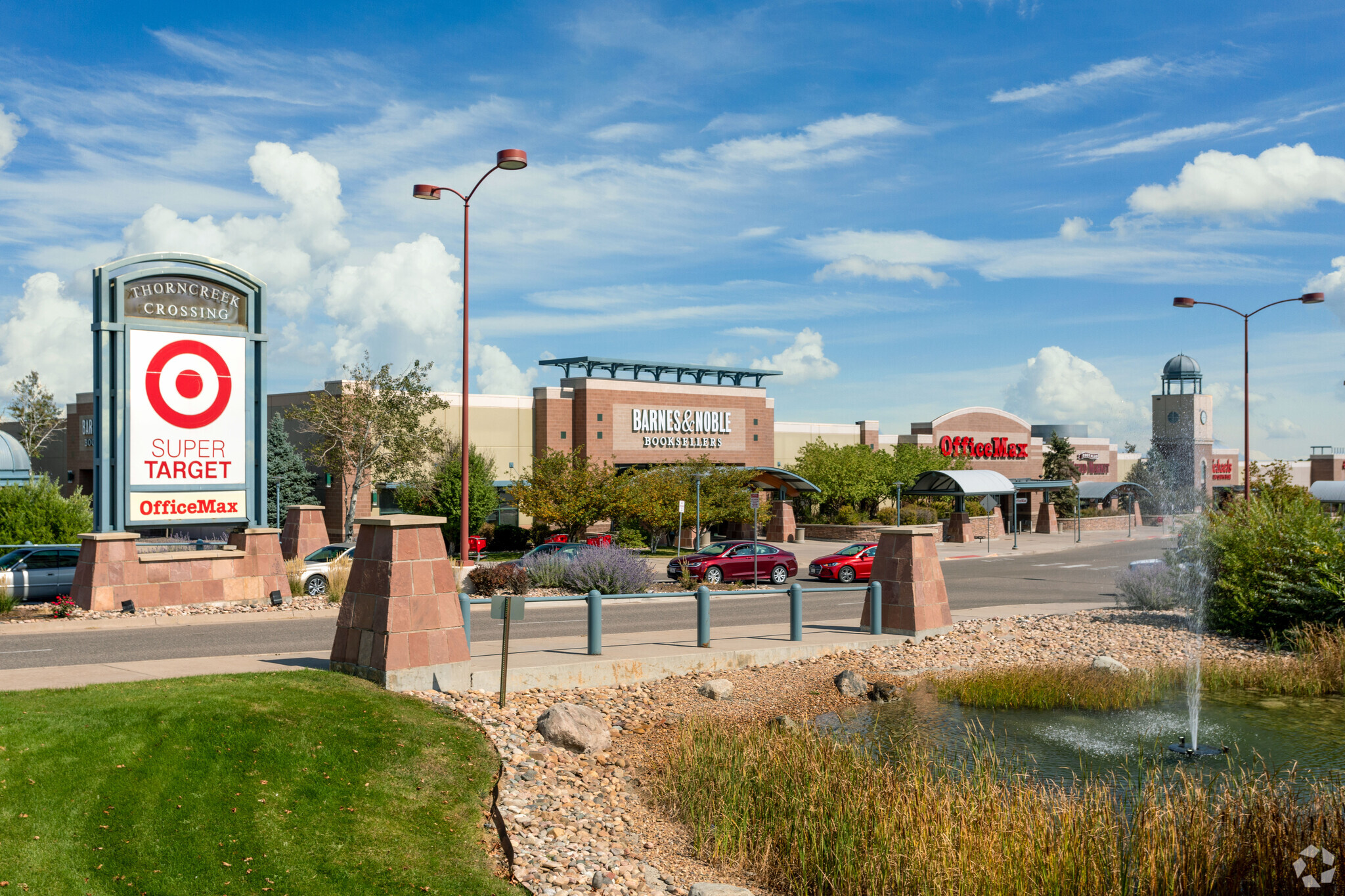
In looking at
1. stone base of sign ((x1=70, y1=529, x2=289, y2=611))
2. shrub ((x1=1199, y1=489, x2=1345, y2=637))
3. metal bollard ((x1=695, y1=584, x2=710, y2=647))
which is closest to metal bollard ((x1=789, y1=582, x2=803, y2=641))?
metal bollard ((x1=695, y1=584, x2=710, y2=647))

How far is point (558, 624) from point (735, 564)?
1083cm

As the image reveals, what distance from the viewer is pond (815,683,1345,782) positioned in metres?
11.6

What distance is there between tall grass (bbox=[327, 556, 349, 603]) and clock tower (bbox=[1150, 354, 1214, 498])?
73775 mm

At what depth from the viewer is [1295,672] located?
15.8 m

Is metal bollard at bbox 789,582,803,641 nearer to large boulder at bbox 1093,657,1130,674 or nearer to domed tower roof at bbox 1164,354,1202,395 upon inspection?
large boulder at bbox 1093,657,1130,674

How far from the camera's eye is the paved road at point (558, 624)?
52.7ft

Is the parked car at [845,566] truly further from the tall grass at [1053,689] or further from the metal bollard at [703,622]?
the metal bollard at [703,622]

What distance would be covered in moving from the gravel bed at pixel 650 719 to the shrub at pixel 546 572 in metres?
10.6

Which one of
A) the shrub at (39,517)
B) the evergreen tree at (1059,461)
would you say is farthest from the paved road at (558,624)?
the evergreen tree at (1059,461)

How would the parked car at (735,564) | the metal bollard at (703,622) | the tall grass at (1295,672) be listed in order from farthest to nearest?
the parked car at (735,564) → the metal bollard at (703,622) → the tall grass at (1295,672)

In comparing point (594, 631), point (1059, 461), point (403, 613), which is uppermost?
point (1059, 461)

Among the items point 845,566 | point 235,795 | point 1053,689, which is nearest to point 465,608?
point 235,795

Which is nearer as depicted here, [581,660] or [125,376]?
[581,660]

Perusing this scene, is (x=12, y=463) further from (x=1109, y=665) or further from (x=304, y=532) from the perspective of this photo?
(x=1109, y=665)
